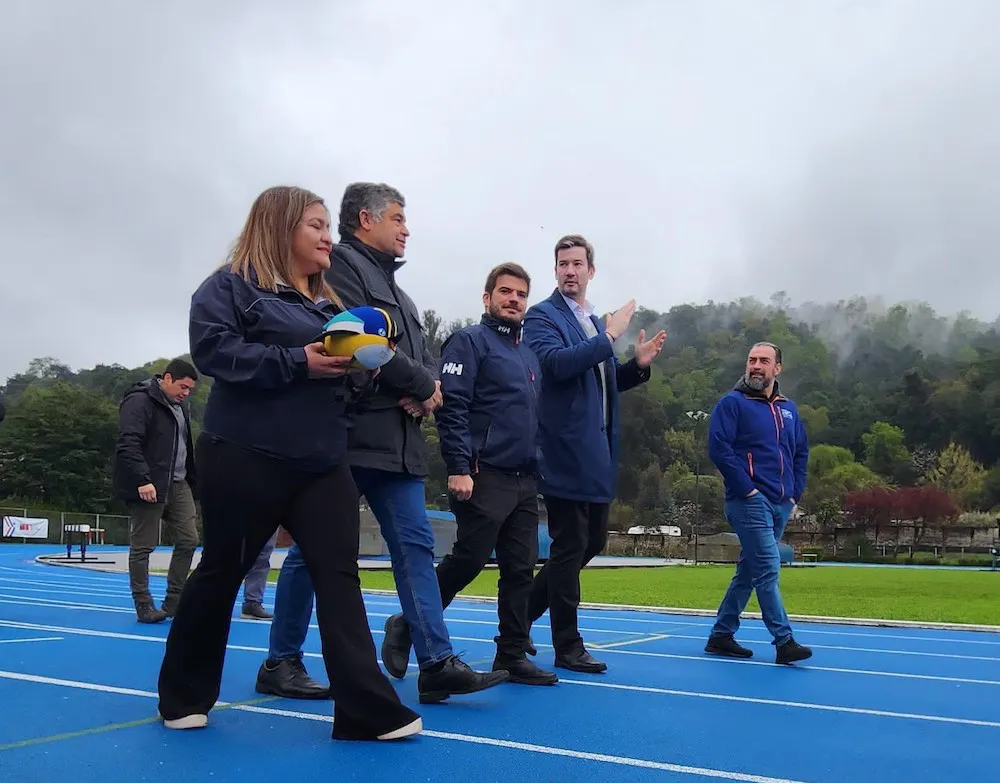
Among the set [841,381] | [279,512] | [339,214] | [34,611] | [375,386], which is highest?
[841,381]

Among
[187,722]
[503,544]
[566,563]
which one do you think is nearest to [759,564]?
[566,563]

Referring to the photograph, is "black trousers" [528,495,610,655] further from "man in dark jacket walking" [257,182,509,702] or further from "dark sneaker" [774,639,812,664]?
"dark sneaker" [774,639,812,664]

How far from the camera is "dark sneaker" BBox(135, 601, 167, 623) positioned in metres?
7.47

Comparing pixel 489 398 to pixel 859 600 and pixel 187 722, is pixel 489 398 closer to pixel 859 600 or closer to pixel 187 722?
pixel 187 722

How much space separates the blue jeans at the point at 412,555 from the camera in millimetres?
4023

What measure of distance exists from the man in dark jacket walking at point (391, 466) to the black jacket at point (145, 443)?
139 inches

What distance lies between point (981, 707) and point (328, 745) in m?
3.15

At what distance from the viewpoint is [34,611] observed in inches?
334

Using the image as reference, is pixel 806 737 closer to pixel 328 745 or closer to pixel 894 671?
pixel 328 745

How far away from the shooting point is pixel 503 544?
4.96 m

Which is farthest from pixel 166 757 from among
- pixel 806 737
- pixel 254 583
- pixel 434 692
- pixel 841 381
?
pixel 841 381

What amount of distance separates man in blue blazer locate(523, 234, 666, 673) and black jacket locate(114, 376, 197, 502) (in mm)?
3428

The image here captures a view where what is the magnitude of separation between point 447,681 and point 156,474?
4528 millimetres

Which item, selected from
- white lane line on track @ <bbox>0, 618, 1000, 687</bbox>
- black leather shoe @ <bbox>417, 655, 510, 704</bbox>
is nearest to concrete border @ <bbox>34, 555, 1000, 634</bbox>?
white lane line on track @ <bbox>0, 618, 1000, 687</bbox>
